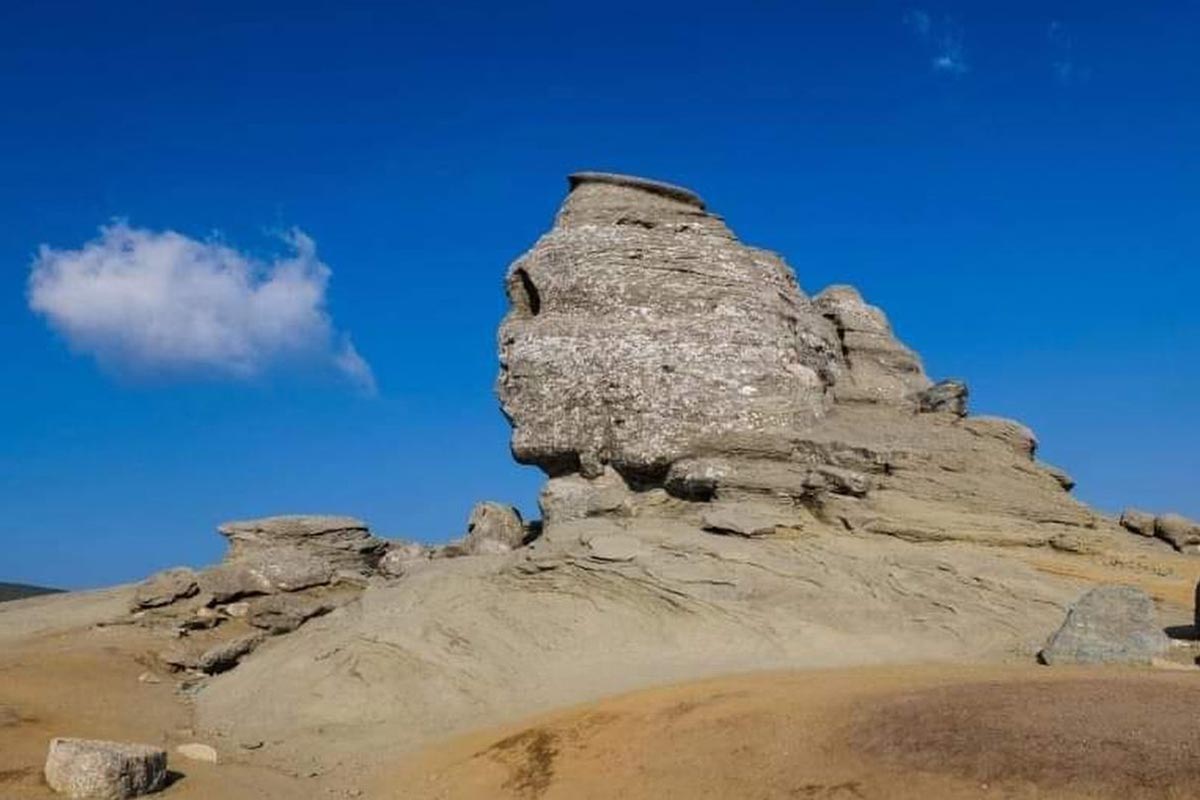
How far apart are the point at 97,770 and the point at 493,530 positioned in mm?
12922

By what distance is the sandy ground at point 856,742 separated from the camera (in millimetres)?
9164

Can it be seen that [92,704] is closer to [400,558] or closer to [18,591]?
[400,558]

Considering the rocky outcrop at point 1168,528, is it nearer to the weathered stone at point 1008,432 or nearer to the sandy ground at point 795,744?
the weathered stone at point 1008,432

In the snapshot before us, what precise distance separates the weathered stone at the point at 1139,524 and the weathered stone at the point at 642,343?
22.3 feet

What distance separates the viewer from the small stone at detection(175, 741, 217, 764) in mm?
15055

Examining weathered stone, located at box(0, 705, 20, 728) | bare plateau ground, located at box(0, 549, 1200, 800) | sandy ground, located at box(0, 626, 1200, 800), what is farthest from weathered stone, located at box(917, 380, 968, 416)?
weathered stone, located at box(0, 705, 20, 728)

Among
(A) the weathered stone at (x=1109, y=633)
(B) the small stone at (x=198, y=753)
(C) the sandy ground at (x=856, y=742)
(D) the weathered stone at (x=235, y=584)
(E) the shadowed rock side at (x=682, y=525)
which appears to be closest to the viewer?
(C) the sandy ground at (x=856, y=742)

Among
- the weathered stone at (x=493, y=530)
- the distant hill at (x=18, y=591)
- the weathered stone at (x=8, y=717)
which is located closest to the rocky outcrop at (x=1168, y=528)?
the weathered stone at (x=493, y=530)

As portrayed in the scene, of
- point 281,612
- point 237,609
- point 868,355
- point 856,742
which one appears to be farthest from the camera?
point 868,355

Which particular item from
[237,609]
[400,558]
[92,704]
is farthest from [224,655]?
[400,558]

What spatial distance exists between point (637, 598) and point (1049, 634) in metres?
6.37

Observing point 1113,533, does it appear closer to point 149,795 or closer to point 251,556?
point 149,795

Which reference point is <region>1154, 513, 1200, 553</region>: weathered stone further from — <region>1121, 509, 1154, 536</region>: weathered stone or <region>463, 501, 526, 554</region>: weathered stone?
<region>463, 501, 526, 554</region>: weathered stone

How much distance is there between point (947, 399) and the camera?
24.3 meters
